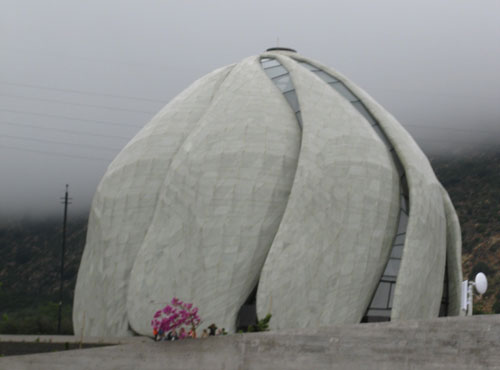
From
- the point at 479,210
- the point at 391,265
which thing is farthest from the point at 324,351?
the point at 479,210

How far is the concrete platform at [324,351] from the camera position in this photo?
1574 cm

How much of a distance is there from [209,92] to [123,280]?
324 inches

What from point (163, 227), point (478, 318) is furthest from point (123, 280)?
point (478, 318)

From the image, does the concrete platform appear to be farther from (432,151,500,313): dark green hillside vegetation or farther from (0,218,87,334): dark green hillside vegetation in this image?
(0,218,87,334): dark green hillside vegetation

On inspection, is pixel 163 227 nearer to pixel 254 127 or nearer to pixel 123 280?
pixel 123 280

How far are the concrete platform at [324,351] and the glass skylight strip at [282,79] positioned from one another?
12600 mm

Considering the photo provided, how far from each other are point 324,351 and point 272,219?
967 cm

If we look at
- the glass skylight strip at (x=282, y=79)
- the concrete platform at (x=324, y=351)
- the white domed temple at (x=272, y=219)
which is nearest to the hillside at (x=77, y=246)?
the white domed temple at (x=272, y=219)

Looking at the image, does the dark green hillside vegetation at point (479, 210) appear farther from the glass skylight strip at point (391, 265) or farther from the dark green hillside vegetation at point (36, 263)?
the dark green hillside vegetation at point (36, 263)

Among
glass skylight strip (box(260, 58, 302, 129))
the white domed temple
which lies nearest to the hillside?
the white domed temple

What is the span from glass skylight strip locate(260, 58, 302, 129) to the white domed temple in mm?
83

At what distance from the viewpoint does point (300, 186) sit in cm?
2619

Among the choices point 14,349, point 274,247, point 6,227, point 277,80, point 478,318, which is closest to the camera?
point 478,318

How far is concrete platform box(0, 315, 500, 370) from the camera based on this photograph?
51.6 ft
